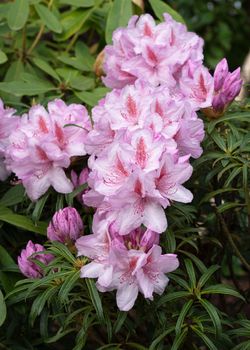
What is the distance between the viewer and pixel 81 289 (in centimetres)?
176

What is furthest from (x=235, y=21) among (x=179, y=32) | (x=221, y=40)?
(x=179, y=32)

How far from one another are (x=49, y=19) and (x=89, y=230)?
87 centimetres

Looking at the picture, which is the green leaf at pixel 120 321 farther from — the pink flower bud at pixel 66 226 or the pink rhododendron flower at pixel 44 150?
the pink rhododendron flower at pixel 44 150

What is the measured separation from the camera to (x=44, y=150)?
5.94 feet

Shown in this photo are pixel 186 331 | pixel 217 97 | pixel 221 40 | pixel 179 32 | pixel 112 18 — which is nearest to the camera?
pixel 186 331

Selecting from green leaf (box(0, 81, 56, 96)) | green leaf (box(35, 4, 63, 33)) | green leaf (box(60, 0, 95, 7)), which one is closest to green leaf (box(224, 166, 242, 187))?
green leaf (box(0, 81, 56, 96))

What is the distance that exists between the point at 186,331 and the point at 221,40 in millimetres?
4529

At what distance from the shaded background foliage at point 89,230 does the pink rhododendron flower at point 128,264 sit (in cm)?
6

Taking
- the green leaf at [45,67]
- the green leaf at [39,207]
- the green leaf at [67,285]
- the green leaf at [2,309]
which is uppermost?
the green leaf at [67,285]

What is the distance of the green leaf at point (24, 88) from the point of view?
221 cm

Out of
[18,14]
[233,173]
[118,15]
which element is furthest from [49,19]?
[233,173]

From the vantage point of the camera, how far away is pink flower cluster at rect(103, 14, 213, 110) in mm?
1853

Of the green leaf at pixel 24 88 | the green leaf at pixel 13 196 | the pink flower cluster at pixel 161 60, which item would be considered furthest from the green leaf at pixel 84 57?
the green leaf at pixel 13 196

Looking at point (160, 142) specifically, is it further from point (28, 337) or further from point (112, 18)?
point (112, 18)
